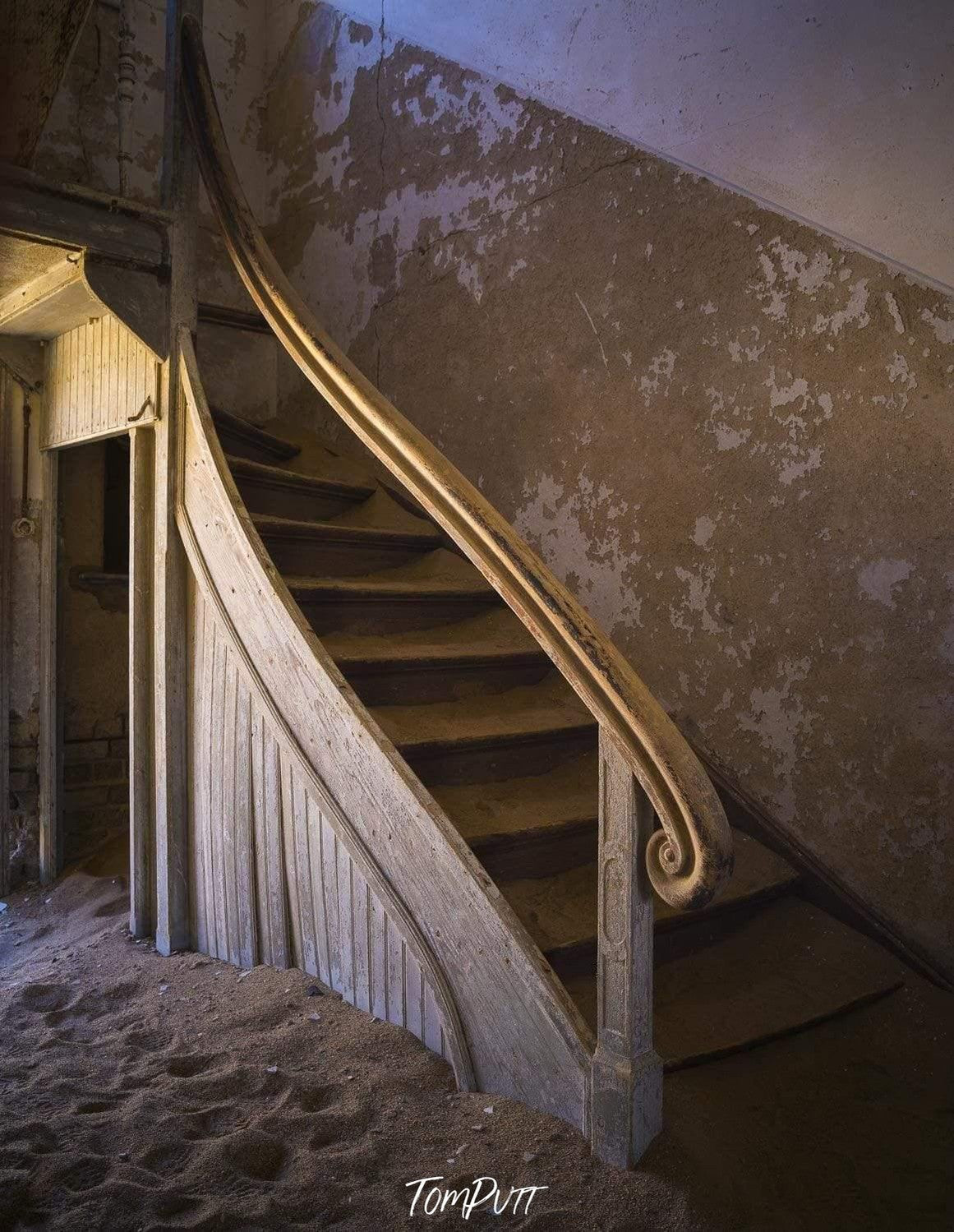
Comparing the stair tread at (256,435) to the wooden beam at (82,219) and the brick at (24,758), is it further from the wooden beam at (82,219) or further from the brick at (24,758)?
the brick at (24,758)

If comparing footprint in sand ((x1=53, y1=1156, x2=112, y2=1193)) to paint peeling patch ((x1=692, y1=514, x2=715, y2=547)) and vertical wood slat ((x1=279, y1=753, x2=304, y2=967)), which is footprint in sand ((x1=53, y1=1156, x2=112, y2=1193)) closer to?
vertical wood slat ((x1=279, y1=753, x2=304, y2=967))

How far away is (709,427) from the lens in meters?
2.88

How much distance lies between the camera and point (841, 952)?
2.53 meters

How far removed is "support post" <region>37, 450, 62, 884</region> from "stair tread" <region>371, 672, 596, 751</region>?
196 centimetres

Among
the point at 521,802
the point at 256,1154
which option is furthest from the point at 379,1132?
the point at 521,802

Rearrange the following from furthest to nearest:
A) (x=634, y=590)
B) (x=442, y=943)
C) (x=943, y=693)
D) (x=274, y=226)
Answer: (x=274, y=226) → (x=634, y=590) → (x=943, y=693) → (x=442, y=943)

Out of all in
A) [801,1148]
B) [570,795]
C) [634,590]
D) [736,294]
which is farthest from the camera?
[634,590]

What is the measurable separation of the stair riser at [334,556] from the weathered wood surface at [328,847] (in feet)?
0.91

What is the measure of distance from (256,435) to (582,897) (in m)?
2.18

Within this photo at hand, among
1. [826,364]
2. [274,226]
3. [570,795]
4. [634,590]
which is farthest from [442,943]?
[274,226]

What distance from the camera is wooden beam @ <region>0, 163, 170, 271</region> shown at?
2.68 metres

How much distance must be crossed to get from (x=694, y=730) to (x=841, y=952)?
0.75 m

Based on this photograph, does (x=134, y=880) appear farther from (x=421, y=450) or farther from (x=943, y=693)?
(x=943, y=693)

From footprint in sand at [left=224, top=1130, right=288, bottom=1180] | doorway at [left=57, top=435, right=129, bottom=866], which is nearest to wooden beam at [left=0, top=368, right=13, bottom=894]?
doorway at [left=57, top=435, right=129, bottom=866]
